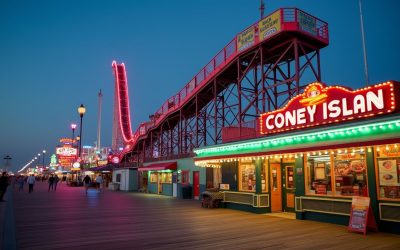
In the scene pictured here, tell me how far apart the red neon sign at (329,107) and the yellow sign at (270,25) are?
23.2 ft

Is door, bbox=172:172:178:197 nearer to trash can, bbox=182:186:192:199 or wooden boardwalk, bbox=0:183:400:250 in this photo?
trash can, bbox=182:186:192:199

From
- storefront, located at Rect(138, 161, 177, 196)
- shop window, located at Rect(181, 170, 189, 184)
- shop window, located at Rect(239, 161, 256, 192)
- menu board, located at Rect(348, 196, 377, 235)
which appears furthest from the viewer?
storefront, located at Rect(138, 161, 177, 196)

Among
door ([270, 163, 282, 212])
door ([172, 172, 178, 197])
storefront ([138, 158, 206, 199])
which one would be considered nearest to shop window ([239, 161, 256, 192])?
door ([270, 163, 282, 212])

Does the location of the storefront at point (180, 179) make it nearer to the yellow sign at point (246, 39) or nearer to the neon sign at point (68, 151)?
the yellow sign at point (246, 39)

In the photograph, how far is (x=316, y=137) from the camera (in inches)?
509

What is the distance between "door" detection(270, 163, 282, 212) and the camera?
16.8 meters

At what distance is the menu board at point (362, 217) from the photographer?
417 inches

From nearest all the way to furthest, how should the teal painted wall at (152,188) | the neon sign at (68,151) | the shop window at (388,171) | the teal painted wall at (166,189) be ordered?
the shop window at (388,171) < the teal painted wall at (166,189) < the teal painted wall at (152,188) < the neon sign at (68,151)

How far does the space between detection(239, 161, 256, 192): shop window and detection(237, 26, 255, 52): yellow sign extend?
896cm

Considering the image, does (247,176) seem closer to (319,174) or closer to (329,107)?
(319,174)

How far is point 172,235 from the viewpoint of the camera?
10.4 m

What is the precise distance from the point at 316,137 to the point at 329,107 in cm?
126

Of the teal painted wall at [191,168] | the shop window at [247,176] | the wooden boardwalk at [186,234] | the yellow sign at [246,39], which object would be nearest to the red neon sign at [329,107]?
the shop window at [247,176]

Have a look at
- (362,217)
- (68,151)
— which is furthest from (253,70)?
(68,151)
